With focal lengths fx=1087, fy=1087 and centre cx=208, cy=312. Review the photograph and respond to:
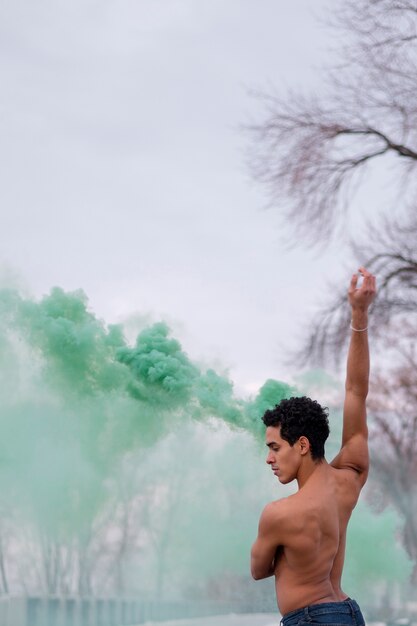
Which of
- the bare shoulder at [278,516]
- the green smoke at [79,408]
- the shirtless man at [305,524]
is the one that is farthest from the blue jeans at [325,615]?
the green smoke at [79,408]

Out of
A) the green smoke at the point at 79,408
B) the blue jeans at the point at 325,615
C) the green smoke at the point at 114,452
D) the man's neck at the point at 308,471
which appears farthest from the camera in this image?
the green smoke at the point at 79,408

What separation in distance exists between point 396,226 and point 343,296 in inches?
45.4

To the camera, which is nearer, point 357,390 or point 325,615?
point 325,615

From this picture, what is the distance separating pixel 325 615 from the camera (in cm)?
315

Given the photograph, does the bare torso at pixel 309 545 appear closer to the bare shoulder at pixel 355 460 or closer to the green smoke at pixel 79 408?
the bare shoulder at pixel 355 460

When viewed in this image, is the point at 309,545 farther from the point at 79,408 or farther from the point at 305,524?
the point at 79,408

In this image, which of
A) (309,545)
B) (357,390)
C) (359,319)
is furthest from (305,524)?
(359,319)

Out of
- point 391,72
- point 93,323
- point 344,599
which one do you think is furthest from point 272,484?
point 344,599

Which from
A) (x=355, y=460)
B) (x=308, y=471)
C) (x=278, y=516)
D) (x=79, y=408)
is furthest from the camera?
(x=79, y=408)

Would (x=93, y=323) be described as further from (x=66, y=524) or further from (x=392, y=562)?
(x=392, y=562)

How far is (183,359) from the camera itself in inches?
Answer: 544

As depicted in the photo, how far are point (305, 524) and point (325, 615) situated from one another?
0.88 feet

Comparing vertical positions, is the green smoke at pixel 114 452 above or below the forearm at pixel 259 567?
above

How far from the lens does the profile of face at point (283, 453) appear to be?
3.23 m
